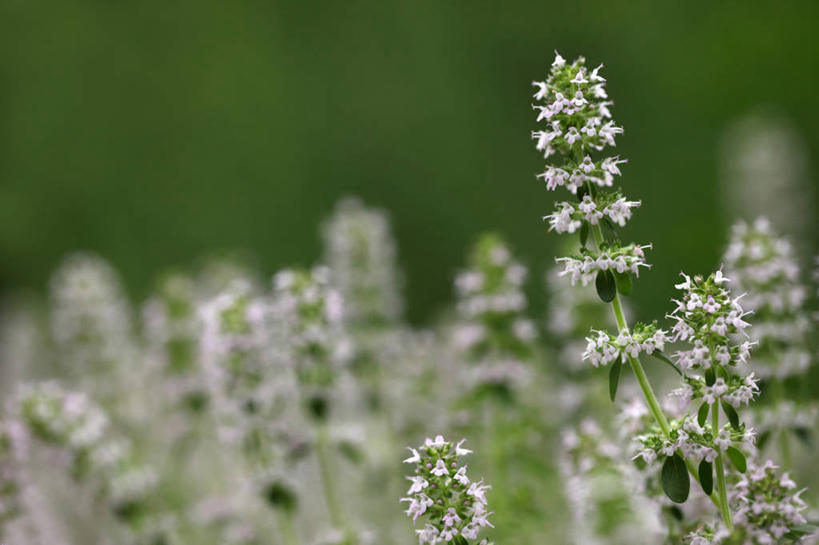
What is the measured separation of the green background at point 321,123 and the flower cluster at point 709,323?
19.1 feet

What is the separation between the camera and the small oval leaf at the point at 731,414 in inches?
83.5

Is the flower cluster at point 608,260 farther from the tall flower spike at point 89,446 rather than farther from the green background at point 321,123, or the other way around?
the green background at point 321,123

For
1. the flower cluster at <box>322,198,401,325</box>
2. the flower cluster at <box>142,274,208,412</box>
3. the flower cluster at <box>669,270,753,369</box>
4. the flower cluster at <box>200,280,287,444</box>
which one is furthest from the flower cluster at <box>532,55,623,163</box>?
the flower cluster at <box>322,198,401,325</box>

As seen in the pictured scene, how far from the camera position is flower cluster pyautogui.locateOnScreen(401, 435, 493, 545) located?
2059 mm

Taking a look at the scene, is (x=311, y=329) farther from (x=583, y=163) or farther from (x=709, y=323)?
(x=709, y=323)

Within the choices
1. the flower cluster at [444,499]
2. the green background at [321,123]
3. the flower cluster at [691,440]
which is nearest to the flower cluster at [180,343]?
the flower cluster at [444,499]

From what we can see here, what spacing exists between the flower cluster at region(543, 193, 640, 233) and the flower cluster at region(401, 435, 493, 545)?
578mm

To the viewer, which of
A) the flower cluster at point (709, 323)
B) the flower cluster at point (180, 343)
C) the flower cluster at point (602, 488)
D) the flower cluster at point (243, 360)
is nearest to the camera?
the flower cluster at point (709, 323)

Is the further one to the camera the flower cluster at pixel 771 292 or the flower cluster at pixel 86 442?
the flower cluster at pixel 86 442

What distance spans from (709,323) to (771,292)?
92cm

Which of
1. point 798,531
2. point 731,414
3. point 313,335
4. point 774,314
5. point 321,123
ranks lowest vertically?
point 798,531

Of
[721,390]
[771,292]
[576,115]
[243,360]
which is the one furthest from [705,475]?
[243,360]

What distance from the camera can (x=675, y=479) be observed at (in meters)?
2.07

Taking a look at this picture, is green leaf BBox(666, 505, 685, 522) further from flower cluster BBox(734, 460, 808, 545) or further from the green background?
the green background
